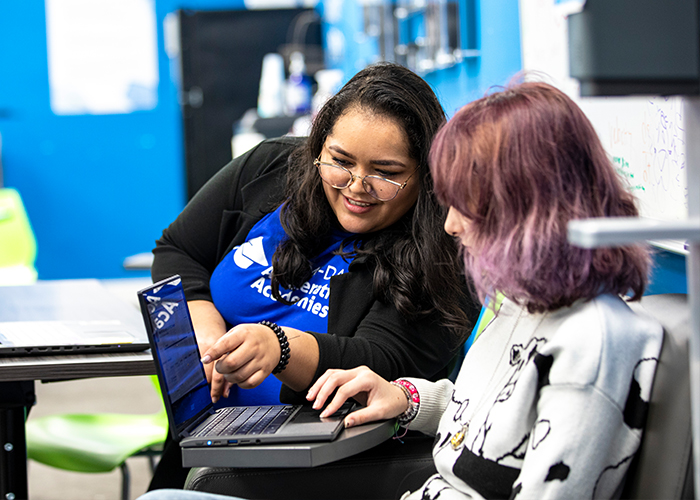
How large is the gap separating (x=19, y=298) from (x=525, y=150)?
4.58ft

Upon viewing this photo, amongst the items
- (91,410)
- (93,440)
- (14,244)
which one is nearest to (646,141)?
(93,440)

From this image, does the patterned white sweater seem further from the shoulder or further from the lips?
the lips

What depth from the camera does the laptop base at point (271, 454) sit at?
93 centimetres

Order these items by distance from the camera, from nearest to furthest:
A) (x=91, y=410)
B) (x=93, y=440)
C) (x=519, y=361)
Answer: (x=519, y=361)
(x=93, y=440)
(x=91, y=410)

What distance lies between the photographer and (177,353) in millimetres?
1064

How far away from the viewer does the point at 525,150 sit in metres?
0.81

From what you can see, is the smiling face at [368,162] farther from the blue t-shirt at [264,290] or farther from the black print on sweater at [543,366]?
the black print on sweater at [543,366]

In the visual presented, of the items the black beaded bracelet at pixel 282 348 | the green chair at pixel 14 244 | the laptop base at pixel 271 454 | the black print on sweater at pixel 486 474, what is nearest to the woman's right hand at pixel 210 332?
the black beaded bracelet at pixel 282 348

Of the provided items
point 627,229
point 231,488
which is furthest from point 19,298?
point 627,229

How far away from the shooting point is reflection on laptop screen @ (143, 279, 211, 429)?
1.00m

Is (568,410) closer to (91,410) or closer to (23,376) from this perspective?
(23,376)

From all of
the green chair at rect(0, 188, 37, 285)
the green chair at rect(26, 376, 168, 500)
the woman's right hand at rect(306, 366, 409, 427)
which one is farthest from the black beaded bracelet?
the green chair at rect(0, 188, 37, 285)

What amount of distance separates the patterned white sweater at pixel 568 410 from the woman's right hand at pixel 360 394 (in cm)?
20

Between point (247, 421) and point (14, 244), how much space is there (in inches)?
106
